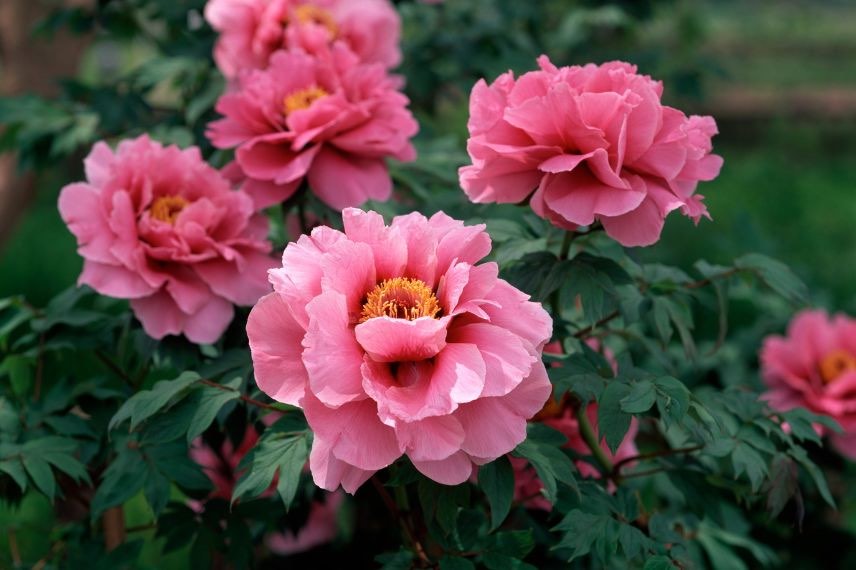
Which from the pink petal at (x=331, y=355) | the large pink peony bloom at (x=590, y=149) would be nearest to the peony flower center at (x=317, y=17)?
the large pink peony bloom at (x=590, y=149)

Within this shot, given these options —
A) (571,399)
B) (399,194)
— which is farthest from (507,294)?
(399,194)

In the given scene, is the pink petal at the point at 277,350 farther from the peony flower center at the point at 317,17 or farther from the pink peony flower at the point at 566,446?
the peony flower center at the point at 317,17

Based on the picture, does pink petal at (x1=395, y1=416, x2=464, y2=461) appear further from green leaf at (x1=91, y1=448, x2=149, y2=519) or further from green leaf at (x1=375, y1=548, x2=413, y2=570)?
green leaf at (x1=91, y1=448, x2=149, y2=519)

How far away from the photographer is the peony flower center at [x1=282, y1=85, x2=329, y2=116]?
1293mm

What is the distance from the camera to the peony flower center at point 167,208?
48.2 inches

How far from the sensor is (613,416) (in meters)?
1.02

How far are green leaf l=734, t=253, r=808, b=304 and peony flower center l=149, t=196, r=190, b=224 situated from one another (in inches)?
26.1

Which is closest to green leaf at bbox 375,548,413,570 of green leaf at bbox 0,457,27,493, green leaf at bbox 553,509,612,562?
green leaf at bbox 553,509,612,562

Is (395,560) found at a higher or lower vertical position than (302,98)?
lower

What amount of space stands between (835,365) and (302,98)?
102cm

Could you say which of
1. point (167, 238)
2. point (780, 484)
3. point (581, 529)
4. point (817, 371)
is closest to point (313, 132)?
point (167, 238)

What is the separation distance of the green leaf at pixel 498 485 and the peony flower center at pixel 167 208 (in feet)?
1.61

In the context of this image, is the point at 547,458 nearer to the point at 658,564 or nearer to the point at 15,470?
the point at 658,564

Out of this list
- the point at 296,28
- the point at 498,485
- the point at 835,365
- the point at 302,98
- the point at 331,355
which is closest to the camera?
the point at 331,355
